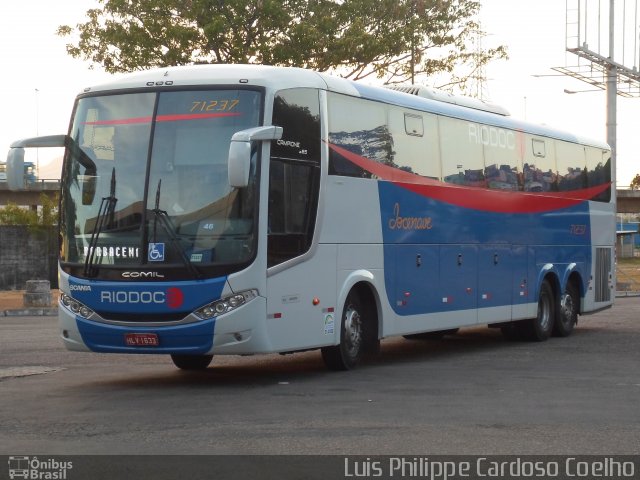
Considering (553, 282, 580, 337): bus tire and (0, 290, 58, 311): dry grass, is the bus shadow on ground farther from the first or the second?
(0, 290, 58, 311): dry grass

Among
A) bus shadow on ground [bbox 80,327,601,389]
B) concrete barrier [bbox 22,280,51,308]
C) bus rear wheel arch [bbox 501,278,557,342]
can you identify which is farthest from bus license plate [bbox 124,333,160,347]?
concrete barrier [bbox 22,280,51,308]

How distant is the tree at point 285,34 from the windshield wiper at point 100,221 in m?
21.2

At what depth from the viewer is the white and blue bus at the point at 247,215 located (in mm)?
13172

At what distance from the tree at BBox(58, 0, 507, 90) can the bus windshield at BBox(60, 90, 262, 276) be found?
20895mm

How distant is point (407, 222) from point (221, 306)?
4.14 m

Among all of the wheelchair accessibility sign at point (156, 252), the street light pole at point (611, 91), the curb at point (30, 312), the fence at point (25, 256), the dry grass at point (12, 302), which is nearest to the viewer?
the wheelchair accessibility sign at point (156, 252)

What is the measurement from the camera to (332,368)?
15.2 metres

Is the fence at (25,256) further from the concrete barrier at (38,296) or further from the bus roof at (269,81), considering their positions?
the bus roof at (269,81)

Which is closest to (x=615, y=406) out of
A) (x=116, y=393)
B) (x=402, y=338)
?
(x=116, y=393)

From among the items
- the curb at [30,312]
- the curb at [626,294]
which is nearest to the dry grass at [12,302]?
the curb at [30,312]

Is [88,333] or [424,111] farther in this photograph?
[424,111]

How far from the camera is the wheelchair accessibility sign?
43.4 ft
